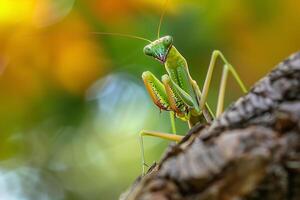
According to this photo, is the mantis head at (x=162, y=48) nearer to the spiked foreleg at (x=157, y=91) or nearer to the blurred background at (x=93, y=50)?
the spiked foreleg at (x=157, y=91)

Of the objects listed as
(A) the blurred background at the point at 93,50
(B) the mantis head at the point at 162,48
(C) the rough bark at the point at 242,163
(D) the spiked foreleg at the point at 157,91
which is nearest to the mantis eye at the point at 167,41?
(B) the mantis head at the point at 162,48

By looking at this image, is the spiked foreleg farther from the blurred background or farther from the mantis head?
the blurred background

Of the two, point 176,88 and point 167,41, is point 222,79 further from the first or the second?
point 167,41

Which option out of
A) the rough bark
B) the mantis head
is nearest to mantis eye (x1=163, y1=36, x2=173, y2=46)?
the mantis head

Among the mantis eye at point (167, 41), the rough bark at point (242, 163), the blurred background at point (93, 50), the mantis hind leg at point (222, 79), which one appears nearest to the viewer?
the rough bark at point (242, 163)

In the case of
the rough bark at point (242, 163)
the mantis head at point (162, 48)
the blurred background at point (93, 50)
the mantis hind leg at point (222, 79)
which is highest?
the blurred background at point (93, 50)

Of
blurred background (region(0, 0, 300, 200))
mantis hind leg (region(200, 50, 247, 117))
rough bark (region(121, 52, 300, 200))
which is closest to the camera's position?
rough bark (region(121, 52, 300, 200))

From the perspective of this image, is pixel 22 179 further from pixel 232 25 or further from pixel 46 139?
pixel 232 25
